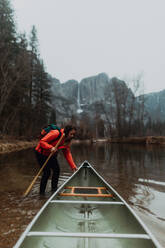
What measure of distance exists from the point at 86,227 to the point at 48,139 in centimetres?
198

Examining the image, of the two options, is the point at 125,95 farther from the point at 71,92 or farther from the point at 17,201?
the point at 71,92

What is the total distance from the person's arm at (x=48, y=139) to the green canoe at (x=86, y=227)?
3.63 feet

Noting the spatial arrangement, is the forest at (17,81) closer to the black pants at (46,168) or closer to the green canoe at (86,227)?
the black pants at (46,168)

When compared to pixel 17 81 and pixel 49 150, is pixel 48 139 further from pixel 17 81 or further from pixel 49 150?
pixel 17 81

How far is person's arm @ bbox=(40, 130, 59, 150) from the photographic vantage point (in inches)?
135

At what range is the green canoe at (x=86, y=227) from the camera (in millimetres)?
1429

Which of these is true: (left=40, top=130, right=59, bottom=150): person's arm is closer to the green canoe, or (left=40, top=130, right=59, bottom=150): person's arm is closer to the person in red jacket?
the person in red jacket

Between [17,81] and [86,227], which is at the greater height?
[17,81]

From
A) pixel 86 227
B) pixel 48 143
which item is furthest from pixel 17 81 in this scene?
pixel 86 227

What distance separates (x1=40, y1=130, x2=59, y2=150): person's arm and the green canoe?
111cm

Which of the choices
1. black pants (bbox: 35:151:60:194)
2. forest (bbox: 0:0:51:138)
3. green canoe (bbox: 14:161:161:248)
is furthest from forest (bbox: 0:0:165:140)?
green canoe (bbox: 14:161:161:248)

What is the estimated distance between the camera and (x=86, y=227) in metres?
2.20

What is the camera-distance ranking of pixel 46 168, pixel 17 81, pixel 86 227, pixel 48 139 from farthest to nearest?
pixel 17 81
pixel 46 168
pixel 48 139
pixel 86 227

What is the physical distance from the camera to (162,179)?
5363 millimetres
